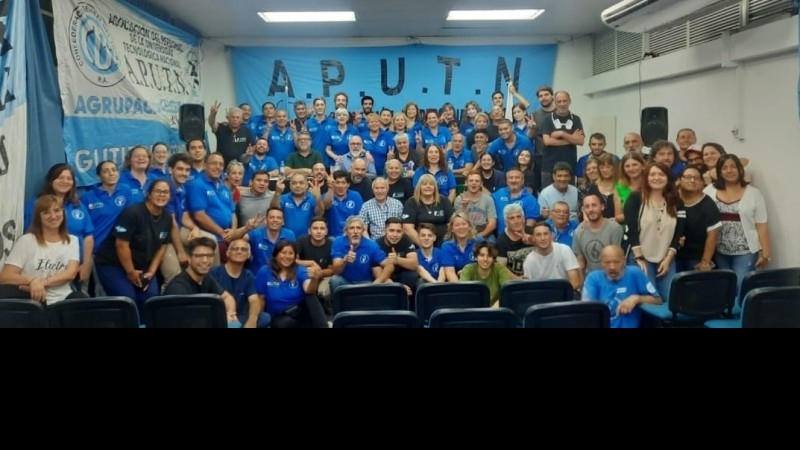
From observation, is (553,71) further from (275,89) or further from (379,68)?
(275,89)

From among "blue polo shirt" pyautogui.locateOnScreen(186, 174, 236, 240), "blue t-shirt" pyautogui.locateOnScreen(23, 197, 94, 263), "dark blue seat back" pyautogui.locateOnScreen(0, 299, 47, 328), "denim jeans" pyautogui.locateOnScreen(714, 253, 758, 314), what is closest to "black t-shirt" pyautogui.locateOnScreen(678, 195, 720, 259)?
"denim jeans" pyautogui.locateOnScreen(714, 253, 758, 314)

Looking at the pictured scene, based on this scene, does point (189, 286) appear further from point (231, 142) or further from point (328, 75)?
point (328, 75)

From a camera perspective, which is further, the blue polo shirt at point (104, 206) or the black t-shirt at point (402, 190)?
the black t-shirt at point (402, 190)

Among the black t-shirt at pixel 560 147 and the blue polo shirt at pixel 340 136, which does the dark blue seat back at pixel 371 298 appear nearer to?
the blue polo shirt at pixel 340 136

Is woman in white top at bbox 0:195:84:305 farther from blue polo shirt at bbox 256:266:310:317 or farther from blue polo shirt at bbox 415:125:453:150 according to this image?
blue polo shirt at bbox 415:125:453:150

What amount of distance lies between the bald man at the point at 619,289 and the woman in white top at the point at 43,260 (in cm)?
203

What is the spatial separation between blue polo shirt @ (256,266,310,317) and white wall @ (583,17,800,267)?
1351 mm

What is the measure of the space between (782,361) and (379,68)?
77.7 inches

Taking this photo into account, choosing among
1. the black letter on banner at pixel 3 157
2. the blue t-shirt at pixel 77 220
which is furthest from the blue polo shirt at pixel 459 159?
the black letter on banner at pixel 3 157

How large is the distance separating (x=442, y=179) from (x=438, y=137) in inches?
6.8

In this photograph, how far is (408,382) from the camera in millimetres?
2830

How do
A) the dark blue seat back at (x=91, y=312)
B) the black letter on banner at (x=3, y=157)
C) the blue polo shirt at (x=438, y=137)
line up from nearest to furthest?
the black letter on banner at (x=3, y=157) → the dark blue seat back at (x=91, y=312) → the blue polo shirt at (x=438, y=137)

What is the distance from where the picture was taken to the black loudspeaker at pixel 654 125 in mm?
2650

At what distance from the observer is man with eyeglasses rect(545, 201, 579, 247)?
8.87 ft
